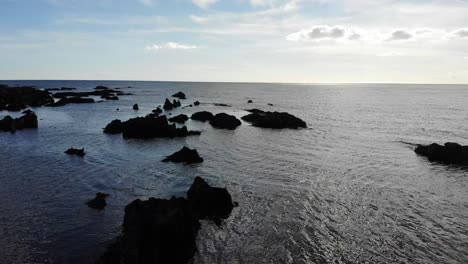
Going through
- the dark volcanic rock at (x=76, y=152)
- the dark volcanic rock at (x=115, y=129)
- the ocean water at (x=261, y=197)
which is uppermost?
the dark volcanic rock at (x=115, y=129)

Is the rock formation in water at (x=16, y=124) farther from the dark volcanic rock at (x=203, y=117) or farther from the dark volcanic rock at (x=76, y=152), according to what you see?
the dark volcanic rock at (x=203, y=117)

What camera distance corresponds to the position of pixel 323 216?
26.3 meters

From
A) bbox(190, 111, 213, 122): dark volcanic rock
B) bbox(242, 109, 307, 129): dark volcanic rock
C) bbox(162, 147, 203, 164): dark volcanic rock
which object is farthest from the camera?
bbox(190, 111, 213, 122): dark volcanic rock

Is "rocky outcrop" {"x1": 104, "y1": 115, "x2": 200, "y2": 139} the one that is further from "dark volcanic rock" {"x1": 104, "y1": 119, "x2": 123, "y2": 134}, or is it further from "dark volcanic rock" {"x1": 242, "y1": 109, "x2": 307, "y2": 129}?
"dark volcanic rock" {"x1": 242, "y1": 109, "x2": 307, "y2": 129}

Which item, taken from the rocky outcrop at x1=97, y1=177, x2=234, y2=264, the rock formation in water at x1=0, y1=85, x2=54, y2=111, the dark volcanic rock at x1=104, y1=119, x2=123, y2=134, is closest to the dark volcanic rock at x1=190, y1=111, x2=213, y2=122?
the dark volcanic rock at x1=104, y1=119, x2=123, y2=134

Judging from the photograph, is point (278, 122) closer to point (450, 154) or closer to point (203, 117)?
point (203, 117)

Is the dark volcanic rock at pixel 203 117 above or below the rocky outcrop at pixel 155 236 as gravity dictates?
above

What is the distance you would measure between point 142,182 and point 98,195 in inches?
236

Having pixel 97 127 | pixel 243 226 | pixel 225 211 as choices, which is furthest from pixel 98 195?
pixel 97 127

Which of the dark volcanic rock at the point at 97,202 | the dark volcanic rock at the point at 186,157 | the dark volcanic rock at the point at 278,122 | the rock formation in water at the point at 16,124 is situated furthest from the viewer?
the dark volcanic rock at the point at 278,122

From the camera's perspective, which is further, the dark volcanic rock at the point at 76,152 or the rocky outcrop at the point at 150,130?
the rocky outcrop at the point at 150,130

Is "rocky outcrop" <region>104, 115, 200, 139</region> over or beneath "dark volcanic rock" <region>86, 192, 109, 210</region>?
over

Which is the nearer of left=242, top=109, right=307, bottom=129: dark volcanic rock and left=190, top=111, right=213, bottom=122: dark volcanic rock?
left=242, top=109, right=307, bottom=129: dark volcanic rock

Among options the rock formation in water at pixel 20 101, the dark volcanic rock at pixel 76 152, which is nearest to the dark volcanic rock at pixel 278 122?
the dark volcanic rock at pixel 76 152
